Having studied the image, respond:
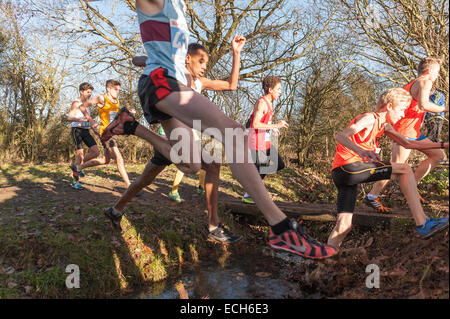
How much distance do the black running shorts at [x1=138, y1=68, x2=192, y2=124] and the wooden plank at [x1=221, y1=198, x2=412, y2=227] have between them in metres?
3.14

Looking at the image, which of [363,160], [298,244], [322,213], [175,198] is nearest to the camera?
[298,244]

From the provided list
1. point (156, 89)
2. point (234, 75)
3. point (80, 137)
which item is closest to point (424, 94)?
point (234, 75)

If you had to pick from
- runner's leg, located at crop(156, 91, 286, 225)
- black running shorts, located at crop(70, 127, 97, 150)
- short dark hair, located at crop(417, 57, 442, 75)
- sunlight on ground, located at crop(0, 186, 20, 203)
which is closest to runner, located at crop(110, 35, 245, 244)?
runner's leg, located at crop(156, 91, 286, 225)

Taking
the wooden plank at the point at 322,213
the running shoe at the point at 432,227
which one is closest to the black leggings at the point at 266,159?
the wooden plank at the point at 322,213

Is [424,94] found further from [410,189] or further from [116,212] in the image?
[116,212]

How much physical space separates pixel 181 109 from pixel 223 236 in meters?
1.54

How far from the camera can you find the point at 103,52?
12.0 metres

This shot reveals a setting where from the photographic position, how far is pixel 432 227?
2.86 m

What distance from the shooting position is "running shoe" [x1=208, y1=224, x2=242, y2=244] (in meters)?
3.46

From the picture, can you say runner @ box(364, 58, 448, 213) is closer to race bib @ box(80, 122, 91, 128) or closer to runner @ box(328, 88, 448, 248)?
→ runner @ box(328, 88, 448, 248)

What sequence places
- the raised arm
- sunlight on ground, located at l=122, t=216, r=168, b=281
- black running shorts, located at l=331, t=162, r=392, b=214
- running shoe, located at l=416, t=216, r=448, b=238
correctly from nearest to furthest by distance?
running shoe, located at l=416, t=216, r=448, b=238, the raised arm, black running shorts, located at l=331, t=162, r=392, b=214, sunlight on ground, located at l=122, t=216, r=168, b=281

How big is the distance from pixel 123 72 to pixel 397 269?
11.8m

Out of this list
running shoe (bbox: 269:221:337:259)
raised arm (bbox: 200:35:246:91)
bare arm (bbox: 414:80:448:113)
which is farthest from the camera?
bare arm (bbox: 414:80:448:113)
